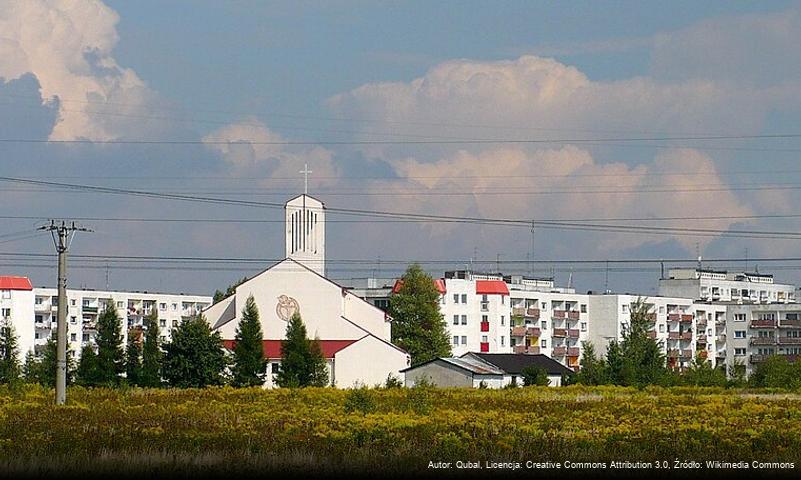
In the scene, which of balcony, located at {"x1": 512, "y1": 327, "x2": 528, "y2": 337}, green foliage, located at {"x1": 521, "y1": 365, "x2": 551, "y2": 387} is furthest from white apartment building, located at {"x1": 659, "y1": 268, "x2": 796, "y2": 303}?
green foliage, located at {"x1": 521, "y1": 365, "x2": 551, "y2": 387}

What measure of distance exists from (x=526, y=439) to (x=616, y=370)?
64.1 metres

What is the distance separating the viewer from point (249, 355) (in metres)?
89.5

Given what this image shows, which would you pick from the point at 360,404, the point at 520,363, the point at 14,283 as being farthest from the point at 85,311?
the point at 360,404

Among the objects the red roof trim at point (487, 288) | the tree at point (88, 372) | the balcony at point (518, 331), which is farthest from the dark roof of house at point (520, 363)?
the balcony at point (518, 331)

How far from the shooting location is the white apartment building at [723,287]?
18025 cm

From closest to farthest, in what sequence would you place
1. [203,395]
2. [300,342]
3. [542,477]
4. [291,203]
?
[542,477], [203,395], [300,342], [291,203]

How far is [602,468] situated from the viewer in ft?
85.6

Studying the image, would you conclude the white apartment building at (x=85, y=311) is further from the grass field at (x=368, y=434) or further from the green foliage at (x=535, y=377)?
the grass field at (x=368, y=434)

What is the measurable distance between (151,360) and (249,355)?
6448 mm

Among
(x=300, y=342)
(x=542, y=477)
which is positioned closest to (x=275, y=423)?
(x=542, y=477)

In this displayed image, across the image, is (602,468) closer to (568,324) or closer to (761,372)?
(761,372)

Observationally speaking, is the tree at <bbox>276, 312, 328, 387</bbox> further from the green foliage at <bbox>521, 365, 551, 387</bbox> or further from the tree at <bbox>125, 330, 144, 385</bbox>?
the green foliage at <bbox>521, 365, 551, 387</bbox>

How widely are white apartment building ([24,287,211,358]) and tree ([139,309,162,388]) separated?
48869 mm

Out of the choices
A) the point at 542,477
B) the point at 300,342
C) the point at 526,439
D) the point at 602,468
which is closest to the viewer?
the point at 542,477
